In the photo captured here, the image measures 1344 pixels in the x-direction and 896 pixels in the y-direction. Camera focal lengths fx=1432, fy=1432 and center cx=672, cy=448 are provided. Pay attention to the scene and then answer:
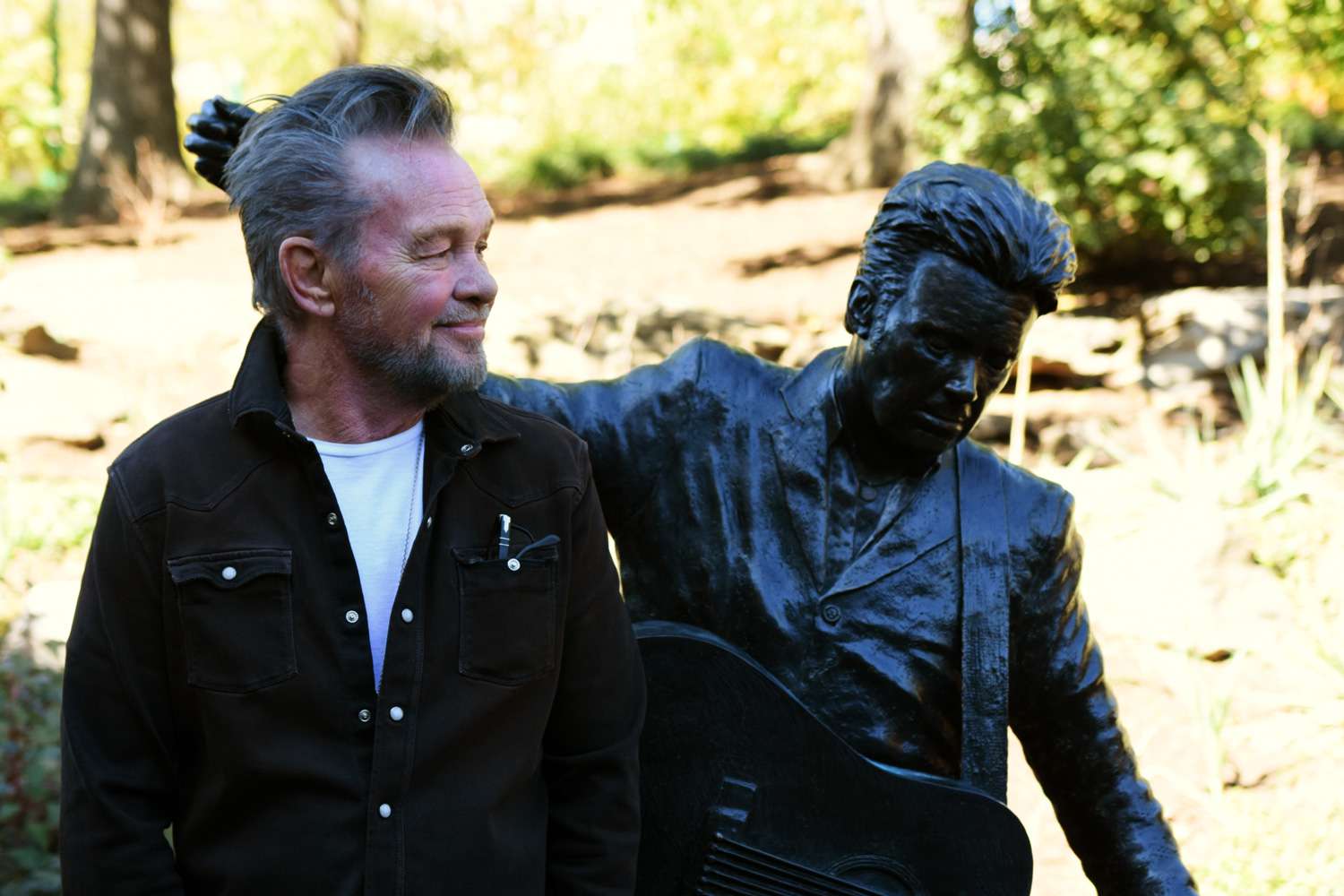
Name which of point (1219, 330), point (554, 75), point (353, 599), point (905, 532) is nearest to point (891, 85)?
point (1219, 330)

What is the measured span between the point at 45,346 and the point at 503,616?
8.47 m

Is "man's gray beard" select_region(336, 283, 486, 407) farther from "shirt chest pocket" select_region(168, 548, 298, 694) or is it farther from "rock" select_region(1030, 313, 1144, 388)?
"rock" select_region(1030, 313, 1144, 388)

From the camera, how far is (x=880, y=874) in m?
2.22

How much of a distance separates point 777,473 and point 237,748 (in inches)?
39.2

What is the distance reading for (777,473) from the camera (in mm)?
2432

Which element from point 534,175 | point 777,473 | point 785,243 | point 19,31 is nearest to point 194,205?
point 534,175

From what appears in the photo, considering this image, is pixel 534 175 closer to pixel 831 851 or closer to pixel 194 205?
pixel 194 205

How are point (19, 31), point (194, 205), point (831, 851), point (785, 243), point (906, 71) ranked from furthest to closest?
point (19, 31), point (194, 205), point (906, 71), point (785, 243), point (831, 851)

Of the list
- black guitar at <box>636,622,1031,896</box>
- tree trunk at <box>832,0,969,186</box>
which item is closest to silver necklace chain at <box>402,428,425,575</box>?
black guitar at <box>636,622,1031,896</box>

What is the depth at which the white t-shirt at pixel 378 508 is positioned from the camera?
6.53 feet

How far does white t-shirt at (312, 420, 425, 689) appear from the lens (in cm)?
199

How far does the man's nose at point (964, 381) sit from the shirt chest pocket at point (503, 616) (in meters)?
0.67

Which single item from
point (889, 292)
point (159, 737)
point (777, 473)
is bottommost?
point (159, 737)

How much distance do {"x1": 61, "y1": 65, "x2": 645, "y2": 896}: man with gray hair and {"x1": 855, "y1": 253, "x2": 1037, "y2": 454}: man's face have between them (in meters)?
0.52
